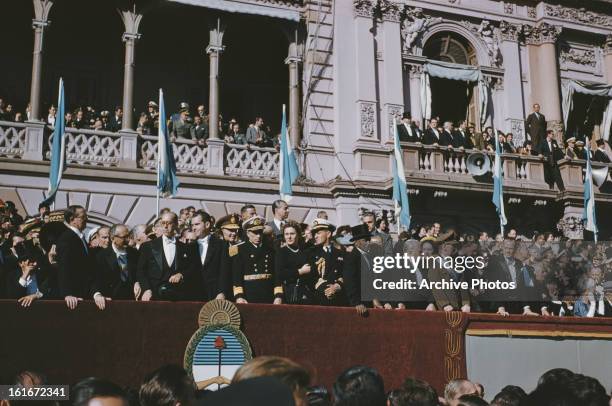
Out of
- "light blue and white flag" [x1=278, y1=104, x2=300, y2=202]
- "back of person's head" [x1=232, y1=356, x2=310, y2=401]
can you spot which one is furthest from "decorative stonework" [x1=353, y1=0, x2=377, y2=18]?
"back of person's head" [x1=232, y1=356, x2=310, y2=401]

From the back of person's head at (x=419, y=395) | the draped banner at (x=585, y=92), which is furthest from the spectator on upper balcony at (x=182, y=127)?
the back of person's head at (x=419, y=395)

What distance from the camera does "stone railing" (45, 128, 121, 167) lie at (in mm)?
17781

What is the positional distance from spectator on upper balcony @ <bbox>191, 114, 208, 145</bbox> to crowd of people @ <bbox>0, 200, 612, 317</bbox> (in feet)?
21.0

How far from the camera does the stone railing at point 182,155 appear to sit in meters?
18.5

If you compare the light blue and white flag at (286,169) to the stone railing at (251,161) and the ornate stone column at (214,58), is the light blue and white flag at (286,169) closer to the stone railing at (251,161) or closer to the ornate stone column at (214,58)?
the stone railing at (251,161)

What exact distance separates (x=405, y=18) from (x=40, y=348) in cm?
1785

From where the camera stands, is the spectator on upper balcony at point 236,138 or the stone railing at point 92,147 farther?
the spectator on upper balcony at point 236,138

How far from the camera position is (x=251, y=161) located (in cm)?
1942

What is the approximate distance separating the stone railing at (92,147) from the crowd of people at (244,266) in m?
5.18

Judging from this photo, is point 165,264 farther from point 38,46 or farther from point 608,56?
point 608,56

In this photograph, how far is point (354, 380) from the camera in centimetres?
502

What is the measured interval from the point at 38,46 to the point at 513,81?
15.2 meters

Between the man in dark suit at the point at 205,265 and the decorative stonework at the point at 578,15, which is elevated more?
the decorative stonework at the point at 578,15

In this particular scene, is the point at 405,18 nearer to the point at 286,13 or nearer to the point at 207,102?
the point at 286,13
